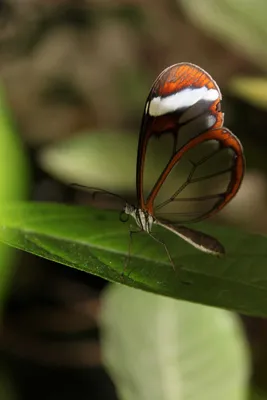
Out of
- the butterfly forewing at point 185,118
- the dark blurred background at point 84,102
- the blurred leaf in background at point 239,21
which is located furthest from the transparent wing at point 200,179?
the blurred leaf in background at point 239,21

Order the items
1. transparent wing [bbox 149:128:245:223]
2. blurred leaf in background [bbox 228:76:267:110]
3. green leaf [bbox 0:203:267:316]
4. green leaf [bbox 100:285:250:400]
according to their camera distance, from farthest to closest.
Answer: blurred leaf in background [bbox 228:76:267:110] < green leaf [bbox 100:285:250:400] < transparent wing [bbox 149:128:245:223] < green leaf [bbox 0:203:267:316]

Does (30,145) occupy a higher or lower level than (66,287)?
higher

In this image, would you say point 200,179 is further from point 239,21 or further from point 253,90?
point 239,21

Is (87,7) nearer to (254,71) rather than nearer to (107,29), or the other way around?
(107,29)

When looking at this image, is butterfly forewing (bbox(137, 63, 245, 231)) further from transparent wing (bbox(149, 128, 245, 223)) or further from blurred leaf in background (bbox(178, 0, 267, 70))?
blurred leaf in background (bbox(178, 0, 267, 70))

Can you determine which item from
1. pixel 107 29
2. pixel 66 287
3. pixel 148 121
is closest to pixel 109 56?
pixel 107 29

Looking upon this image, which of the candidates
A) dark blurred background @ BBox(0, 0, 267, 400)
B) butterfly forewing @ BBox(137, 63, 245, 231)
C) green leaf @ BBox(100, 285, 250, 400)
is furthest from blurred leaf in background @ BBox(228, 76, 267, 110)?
green leaf @ BBox(100, 285, 250, 400)

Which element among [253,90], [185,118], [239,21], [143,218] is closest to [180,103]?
[185,118]
